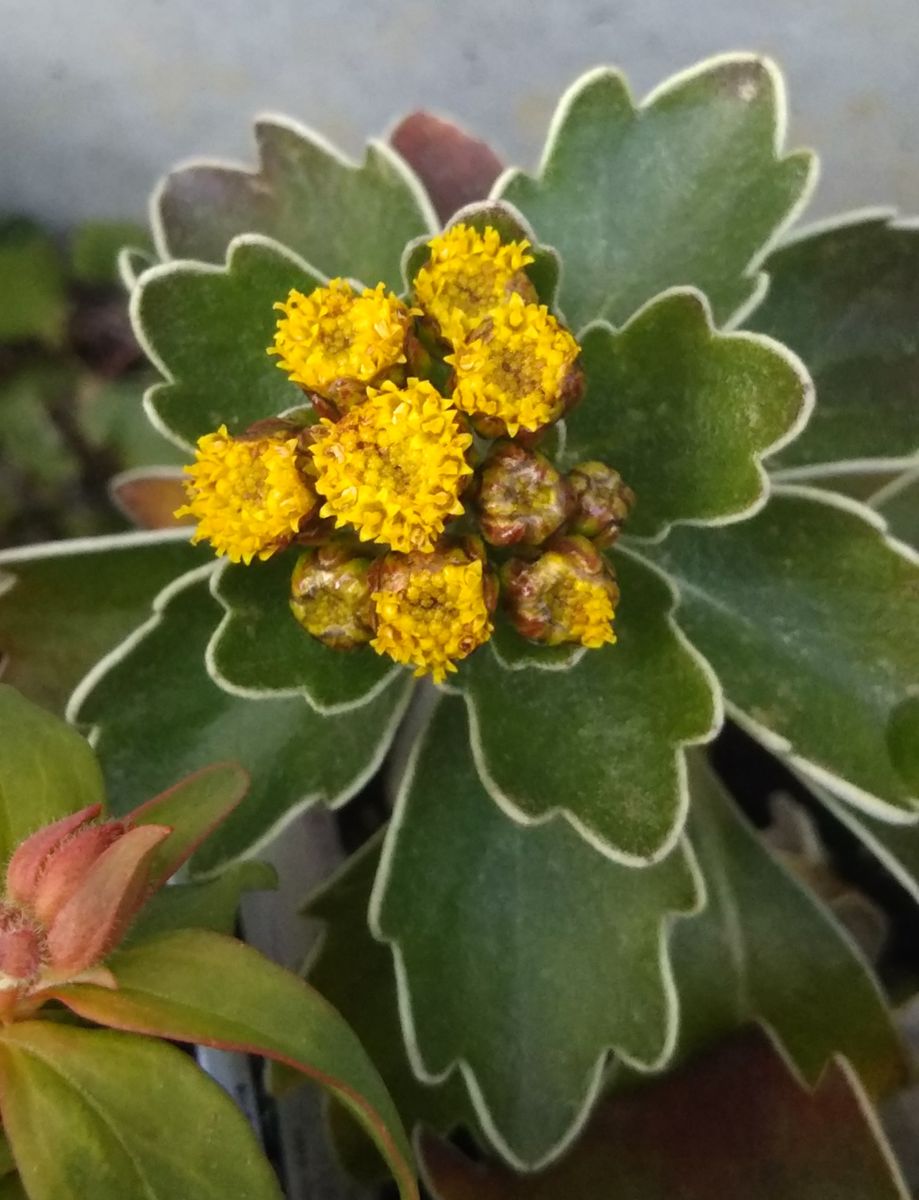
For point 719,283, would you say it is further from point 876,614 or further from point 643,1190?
point 643,1190

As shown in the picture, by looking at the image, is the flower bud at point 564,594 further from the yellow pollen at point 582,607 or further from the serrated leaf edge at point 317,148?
the serrated leaf edge at point 317,148

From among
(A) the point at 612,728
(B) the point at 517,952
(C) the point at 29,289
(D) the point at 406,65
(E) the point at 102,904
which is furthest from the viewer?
(C) the point at 29,289

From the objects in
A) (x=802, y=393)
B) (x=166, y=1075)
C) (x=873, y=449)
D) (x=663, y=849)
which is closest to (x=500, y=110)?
(x=873, y=449)

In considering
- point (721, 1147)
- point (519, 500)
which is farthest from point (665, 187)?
point (721, 1147)

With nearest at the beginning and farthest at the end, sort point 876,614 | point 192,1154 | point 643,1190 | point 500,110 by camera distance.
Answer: point 192,1154 < point 876,614 < point 643,1190 < point 500,110

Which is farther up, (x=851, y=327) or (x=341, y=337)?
(x=341, y=337)

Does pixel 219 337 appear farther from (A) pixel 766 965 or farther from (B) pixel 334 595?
(A) pixel 766 965

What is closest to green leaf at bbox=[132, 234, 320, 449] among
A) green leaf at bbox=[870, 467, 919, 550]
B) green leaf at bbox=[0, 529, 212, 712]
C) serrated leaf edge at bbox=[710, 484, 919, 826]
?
green leaf at bbox=[0, 529, 212, 712]
